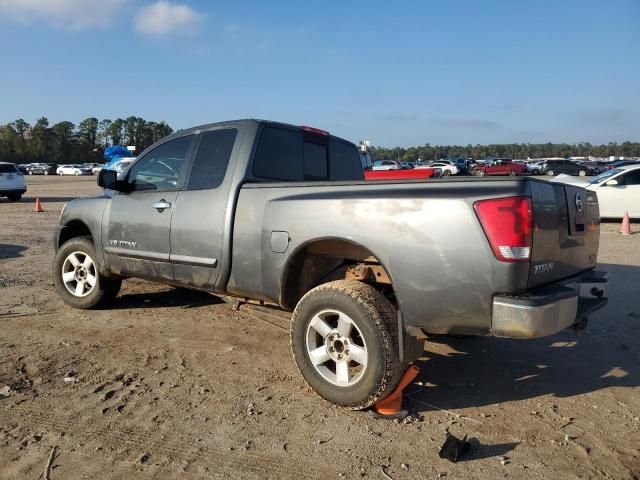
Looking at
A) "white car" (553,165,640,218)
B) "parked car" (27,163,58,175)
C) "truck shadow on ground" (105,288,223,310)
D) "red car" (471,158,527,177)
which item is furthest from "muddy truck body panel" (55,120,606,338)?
"parked car" (27,163,58,175)

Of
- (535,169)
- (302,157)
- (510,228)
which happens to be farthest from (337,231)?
(535,169)

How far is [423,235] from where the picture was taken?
3219mm

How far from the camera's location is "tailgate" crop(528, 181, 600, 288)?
3137mm

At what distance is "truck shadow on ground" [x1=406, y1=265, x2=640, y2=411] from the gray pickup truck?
0.71 metres

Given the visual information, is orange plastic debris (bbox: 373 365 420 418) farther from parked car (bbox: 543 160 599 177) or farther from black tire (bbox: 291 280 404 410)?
parked car (bbox: 543 160 599 177)

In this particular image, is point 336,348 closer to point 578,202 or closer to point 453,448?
point 453,448

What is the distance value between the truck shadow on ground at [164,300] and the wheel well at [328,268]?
2.37 meters

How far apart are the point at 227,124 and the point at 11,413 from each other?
8.95ft

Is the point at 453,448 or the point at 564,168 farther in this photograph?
the point at 564,168

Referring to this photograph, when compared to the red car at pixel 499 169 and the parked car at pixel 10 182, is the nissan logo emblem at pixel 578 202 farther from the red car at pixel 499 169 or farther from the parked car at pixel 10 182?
the red car at pixel 499 169

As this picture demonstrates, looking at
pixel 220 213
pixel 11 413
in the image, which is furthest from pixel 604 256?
pixel 11 413

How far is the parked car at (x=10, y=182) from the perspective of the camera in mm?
21734

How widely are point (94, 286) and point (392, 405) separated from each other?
12.1 feet

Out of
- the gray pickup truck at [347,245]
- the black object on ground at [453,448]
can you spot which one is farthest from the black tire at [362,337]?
the black object on ground at [453,448]
